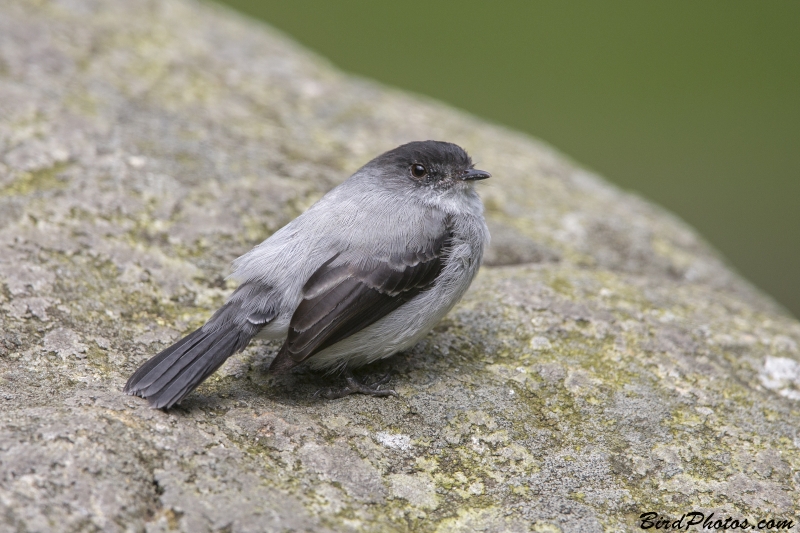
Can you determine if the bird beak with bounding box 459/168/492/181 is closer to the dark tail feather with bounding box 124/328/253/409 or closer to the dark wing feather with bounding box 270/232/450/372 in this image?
the dark wing feather with bounding box 270/232/450/372

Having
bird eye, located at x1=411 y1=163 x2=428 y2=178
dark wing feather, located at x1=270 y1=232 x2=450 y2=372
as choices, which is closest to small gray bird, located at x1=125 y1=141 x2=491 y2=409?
dark wing feather, located at x1=270 y1=232 x2=450 y2=372

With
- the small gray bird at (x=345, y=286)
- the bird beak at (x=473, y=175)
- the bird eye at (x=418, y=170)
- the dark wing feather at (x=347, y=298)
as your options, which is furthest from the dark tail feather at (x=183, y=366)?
the bird beak at (x=473, y=175)

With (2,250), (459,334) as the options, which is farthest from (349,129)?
(2,250)

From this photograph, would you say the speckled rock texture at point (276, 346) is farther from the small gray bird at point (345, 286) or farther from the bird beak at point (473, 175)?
the bird beak at point (473, 175)

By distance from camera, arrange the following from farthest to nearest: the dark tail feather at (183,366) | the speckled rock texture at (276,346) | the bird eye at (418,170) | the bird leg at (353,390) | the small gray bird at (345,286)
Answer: the bird eye at (418,170) → the bird leg at (353,390) → the small gray bird at (345,286) → the dark tail feather at (183,366) → the speckled rock texture at (276,346)

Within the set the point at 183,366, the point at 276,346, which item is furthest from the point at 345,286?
the point at 183,366

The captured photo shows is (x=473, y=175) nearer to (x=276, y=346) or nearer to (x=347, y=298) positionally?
(x=347, y=298)

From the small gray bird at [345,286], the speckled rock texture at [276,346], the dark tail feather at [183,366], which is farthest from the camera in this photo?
the small gray bird at [345,286]
